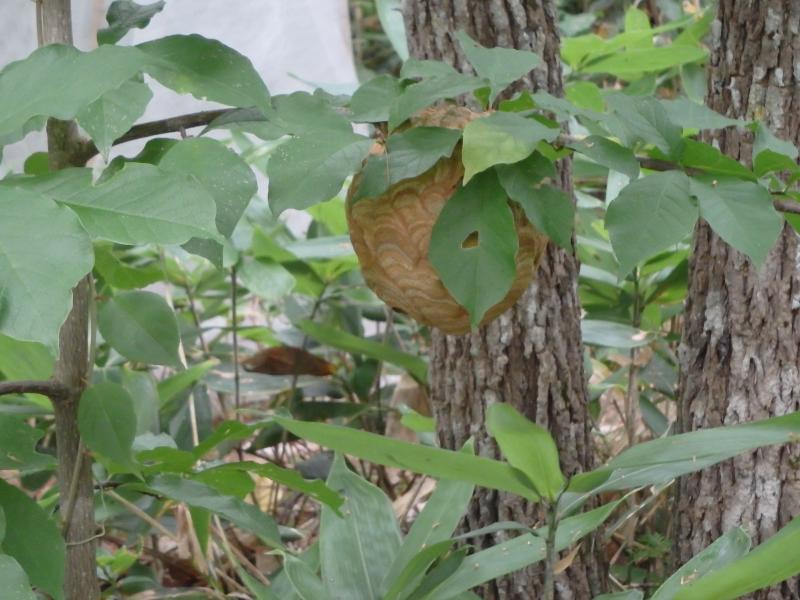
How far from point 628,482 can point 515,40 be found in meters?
0.49

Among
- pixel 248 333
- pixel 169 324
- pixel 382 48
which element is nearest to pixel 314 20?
pixel 248 333

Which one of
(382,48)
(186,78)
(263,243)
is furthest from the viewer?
(382,48)

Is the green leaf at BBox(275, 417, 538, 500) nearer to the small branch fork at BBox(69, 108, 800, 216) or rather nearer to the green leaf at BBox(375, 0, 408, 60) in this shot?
the small branch fork at BBox(69, 108, 800, 216)

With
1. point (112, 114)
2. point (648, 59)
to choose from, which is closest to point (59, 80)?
point (112, 114)

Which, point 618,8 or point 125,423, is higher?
point 125,423

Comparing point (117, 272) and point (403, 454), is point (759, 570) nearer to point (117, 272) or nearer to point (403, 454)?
point (403, 454)

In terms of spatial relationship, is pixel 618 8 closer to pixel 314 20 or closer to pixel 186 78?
pixel 314 20

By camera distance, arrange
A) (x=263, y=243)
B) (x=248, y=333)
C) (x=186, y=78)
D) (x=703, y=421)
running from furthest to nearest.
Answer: (x=248, y=333), (x=263, y=243), (x=703, y=421), (x=186, y=78)

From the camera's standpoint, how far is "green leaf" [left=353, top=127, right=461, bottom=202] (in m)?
0.57

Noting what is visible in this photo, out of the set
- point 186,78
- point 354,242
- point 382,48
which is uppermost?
point 186,78

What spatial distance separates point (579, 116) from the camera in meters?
0.57

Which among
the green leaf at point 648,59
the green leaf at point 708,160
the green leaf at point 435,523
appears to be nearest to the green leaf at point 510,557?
the green leaf at point 435,523

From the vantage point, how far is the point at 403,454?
562 mm

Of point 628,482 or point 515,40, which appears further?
point 515,40
